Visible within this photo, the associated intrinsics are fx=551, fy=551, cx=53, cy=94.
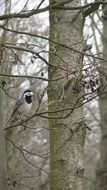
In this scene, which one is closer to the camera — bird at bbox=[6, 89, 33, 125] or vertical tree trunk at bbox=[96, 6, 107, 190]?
bird at bbox=[6, 89, 33, 125]

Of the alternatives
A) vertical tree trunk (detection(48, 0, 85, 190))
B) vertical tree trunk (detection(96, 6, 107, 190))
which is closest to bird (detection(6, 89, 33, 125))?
vertical tree trunk (detection(48, 0, 85, 190))

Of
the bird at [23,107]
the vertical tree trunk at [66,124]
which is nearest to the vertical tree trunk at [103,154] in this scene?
the bird at [23,107]

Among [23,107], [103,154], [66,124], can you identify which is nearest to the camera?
[66,124]

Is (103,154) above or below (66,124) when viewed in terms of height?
below

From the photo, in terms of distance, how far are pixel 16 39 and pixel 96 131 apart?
8363mm

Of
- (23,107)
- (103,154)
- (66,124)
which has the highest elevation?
(23,107)

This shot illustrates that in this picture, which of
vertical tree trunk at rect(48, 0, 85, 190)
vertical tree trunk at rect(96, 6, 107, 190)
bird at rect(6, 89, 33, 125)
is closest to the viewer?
vertical tree trunk at rect(48, 0, 85, 190)

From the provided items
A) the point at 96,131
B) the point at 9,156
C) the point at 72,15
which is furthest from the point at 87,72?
the point at 96,131

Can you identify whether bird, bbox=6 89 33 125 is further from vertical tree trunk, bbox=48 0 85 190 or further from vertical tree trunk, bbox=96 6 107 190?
vertical tree trunk, bbox=96 6 107 190

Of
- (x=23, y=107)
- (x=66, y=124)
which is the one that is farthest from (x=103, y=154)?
(x=66, y=124)

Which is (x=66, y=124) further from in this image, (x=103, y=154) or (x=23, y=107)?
(x=103, y=154)

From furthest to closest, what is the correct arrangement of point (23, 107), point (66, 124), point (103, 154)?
point (103, 154)
point (23, 107)
point (66, 124)

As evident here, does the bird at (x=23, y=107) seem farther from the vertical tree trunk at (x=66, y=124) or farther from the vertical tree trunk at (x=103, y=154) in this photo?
the vertical tree trunk at (x=103, y=154)

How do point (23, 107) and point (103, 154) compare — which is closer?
point (23, 107)
